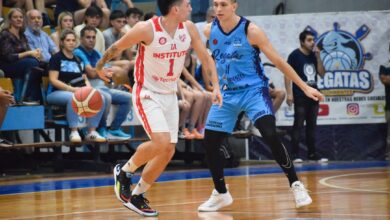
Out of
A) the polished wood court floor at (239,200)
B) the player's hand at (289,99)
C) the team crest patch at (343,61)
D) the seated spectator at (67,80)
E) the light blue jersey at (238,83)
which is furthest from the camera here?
the team crest patch at (343,61)

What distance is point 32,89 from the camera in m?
13.0

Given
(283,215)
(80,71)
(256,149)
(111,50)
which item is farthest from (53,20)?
(283,215)

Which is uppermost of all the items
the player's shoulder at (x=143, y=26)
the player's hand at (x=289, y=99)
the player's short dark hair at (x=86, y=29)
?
the player's short dark hair at (x=86, y=29)

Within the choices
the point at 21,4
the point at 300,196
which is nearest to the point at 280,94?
the point at 21,4

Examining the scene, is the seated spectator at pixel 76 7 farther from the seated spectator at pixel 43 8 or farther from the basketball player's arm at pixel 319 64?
the basketball player's arm at pixel 319 64

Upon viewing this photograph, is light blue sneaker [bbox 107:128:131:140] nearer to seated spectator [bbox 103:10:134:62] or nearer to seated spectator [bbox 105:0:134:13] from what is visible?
seated spectator [bbox 103:10:134:62]

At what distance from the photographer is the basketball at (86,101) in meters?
12.2

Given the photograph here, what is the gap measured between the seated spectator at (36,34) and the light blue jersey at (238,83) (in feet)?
18.3

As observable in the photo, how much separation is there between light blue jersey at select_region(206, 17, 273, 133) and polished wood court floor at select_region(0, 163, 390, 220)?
34.7 inches

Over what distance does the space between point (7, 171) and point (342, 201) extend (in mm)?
6798

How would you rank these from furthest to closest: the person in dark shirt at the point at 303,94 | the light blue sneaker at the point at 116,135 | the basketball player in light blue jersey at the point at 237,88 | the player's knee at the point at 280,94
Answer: the person in dark shirt at the point at 303,94, the player's knee at the point at 280,94, the light blue sneaker at the point at 116,135, the basketball player in light blue jersey at the point at 237,88

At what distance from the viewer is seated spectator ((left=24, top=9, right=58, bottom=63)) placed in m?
13.2

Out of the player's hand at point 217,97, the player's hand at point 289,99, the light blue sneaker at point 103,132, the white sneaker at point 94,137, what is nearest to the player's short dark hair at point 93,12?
the light blue sneaker at point 103,132

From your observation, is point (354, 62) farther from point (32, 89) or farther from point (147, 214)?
point (147, 214)
